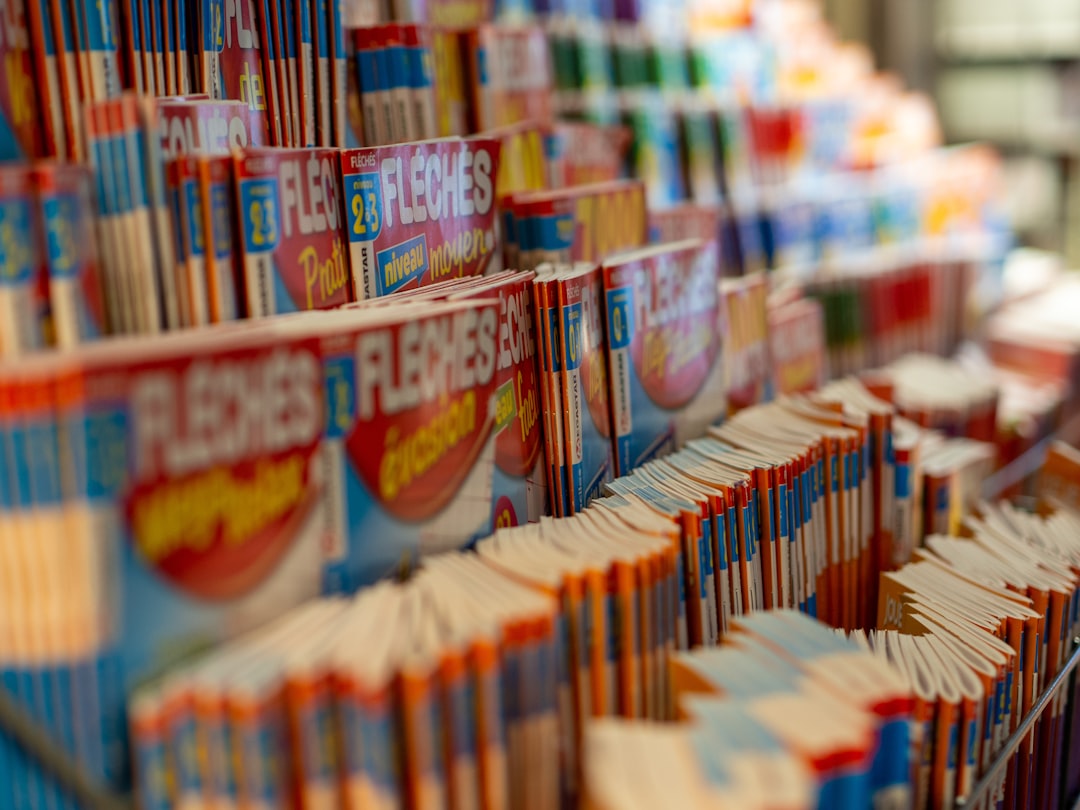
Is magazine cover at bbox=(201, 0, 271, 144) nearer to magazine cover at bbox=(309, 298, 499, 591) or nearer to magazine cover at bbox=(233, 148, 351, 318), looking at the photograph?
magazine cover at bbox=(233, 148, 351, 318)

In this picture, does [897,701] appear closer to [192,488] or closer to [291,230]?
[192,488]

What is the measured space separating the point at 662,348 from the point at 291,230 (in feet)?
2.19

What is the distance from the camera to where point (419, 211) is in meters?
1.48

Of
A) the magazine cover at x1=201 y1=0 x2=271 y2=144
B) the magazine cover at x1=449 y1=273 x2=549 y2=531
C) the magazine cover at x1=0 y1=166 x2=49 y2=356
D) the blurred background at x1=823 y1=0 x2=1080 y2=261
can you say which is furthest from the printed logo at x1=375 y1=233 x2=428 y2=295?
the blurred background at x1=823 y1=0 x2=1080 y2=261

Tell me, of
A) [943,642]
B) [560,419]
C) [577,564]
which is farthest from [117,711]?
[943,642]

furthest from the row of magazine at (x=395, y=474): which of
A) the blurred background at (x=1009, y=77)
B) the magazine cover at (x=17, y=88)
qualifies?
the blurred background at (x=1009, y=77)

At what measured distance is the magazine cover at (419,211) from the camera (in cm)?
139

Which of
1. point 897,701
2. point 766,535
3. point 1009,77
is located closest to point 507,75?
point 766,535

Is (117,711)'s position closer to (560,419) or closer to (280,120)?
(560,419)

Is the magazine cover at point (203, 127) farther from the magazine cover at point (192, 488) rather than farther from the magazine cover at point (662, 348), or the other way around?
the magazine cover at point (662, 348)

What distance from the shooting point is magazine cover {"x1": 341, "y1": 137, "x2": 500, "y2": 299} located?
4.55 ft

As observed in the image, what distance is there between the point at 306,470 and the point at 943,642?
3.10ft

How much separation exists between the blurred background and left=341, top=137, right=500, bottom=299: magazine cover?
4.59m

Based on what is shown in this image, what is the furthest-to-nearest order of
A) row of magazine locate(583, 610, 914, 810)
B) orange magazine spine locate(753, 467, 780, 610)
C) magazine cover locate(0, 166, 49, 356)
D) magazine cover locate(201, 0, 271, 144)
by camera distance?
orange magazine spine locate(753, 467, 780, 610) < magazine cover locate(201, 0, 271, 144) < magazine cover locate(0, 166, 49, 356) < row of magazine locate(583, 610, 914, 810)
